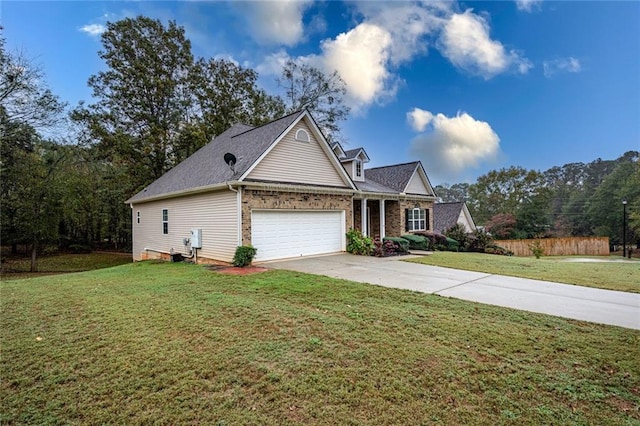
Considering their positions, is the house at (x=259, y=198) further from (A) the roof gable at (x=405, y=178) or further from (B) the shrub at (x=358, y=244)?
(A) the roof gable at (x=405, y=178)

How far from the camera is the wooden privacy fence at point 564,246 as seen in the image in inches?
891

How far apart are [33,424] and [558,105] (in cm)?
2306

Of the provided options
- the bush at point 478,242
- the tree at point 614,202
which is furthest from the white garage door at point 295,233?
the tree at point 614,202

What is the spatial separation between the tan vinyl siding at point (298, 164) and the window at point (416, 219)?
750 centimetres

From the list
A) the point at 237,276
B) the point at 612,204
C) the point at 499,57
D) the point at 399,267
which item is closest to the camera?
the point at 237,276

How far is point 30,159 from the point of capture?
64.2ft

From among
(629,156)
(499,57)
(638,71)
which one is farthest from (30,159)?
(629,156)

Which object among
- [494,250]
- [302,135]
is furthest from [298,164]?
[494,250]

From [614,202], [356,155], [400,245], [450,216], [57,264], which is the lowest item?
[57,264]

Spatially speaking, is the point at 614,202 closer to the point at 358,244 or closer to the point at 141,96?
the point at 358,244

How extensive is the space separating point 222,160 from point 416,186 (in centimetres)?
1304

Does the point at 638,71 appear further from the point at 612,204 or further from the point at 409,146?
the point at 612,204

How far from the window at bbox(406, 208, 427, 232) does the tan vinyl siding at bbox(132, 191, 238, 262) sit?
12442 mm

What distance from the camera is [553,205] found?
4831 centimetres
